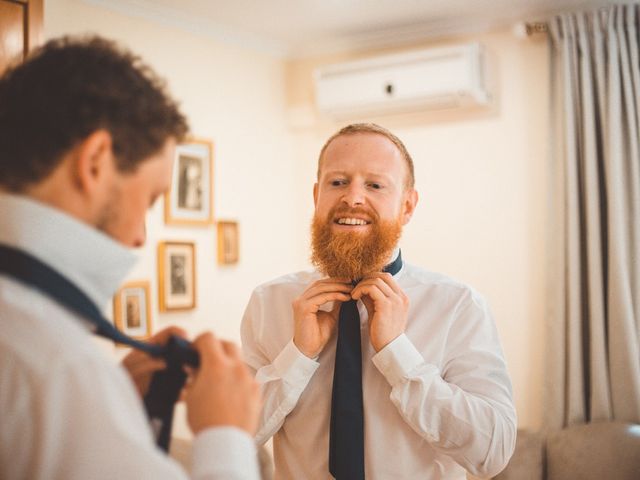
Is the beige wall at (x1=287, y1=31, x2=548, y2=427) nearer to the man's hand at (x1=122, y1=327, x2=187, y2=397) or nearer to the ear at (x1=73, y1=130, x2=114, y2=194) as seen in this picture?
the man's hand at (x1=122, y1=327, x2=187, y2=397)

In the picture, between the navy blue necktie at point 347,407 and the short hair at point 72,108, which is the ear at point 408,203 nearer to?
the navy blue necktie at point 347,407

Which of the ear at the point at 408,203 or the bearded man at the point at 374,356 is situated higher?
the ear at the point at 408,203

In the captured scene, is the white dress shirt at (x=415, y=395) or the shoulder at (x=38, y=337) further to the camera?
the white dress shirt at (x=415, y=395)

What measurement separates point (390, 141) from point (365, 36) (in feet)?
7.25

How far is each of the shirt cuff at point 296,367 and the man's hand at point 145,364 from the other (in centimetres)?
66

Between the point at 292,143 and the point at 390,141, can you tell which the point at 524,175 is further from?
Result: the point at 390,141

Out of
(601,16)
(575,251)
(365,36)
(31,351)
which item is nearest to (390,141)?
(31,351)

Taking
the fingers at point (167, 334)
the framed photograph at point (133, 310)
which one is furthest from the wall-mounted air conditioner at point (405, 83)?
the fingers at point (167, 334)

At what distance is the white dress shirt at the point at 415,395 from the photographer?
159 cm

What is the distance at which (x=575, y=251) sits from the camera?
3279 mm

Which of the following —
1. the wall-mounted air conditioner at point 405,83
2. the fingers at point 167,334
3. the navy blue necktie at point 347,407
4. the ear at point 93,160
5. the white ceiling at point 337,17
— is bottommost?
the navy blue necktie at point 347,407

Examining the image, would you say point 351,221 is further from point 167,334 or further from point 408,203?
point 167,334

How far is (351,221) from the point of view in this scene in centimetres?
183

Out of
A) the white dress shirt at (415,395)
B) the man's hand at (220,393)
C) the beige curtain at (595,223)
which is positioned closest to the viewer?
the man's hand at (220,393)
